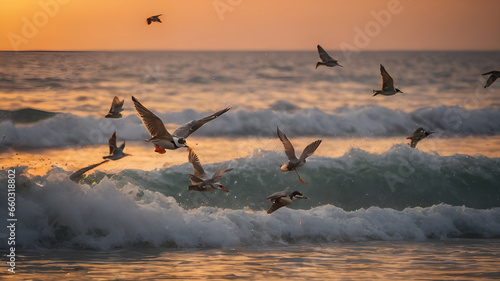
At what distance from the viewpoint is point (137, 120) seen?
76.9ft

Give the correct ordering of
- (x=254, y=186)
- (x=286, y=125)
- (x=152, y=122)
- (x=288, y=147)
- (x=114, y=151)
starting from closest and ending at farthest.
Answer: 1. (x=152, y=122)
2. (x=288, y=147)
3. (x=114, y=151)
4. (x=254, y=186)
5. (x=286, y=125)

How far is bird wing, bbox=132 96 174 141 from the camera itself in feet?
29.9

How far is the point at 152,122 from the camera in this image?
9.27 metres

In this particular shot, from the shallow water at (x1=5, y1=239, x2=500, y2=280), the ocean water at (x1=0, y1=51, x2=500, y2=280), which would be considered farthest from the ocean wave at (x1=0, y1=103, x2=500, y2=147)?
the shallow water at (x1=5, y1=239, x2=500, y2=280)

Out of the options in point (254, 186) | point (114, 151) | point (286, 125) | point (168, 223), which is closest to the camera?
point (114, 151)

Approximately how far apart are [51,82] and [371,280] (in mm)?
22955

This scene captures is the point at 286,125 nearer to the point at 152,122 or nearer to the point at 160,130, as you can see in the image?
the point at 160,130

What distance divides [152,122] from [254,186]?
23.3 feet

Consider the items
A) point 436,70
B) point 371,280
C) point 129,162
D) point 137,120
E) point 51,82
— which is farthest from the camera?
point 436,70

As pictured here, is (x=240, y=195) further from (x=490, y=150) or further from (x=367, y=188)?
(x=490, y=150)

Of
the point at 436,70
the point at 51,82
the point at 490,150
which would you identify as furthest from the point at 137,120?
the point at 436,70

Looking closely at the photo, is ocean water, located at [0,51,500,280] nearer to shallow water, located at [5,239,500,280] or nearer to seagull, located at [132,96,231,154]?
shallow water, located at [5,239,500,280]

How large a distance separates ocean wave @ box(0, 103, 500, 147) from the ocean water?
8cm

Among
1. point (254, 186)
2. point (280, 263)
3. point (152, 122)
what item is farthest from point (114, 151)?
point (254, 186)
